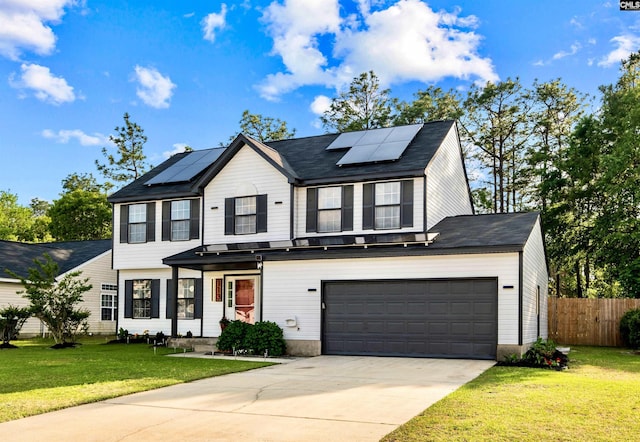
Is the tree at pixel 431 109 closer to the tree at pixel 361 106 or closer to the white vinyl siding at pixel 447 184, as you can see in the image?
the tree at pixel 361 106

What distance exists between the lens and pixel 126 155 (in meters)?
45.3

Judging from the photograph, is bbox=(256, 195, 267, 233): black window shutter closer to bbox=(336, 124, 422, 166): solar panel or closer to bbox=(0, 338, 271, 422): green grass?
→ bbox=(336, 124, 422, 166): solar panel

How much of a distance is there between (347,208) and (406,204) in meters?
1.99

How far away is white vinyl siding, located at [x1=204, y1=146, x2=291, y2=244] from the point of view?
846 inches

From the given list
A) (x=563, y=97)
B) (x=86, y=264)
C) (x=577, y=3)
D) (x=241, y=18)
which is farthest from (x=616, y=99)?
(x=86, y=264)

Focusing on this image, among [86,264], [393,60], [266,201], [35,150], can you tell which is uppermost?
[393,60]

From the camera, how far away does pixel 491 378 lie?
1321 cm

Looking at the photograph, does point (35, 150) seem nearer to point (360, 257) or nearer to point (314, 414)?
point (360, 257)

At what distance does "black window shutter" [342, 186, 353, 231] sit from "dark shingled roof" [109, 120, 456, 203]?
41cm

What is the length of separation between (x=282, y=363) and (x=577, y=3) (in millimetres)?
15794

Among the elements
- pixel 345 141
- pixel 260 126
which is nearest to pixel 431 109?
pixel 260 126

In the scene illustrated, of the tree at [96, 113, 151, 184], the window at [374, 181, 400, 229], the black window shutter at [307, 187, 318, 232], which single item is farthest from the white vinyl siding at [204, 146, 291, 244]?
the tree at [96, 113, 151, 184]

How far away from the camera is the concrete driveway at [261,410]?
25.7 ft

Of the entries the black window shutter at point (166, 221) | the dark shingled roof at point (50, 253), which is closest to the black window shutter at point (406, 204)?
the black window shutter at point (166, 221)
